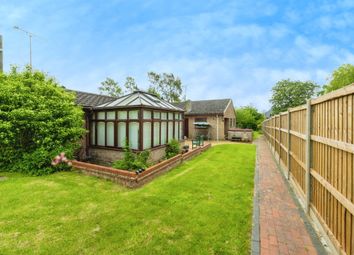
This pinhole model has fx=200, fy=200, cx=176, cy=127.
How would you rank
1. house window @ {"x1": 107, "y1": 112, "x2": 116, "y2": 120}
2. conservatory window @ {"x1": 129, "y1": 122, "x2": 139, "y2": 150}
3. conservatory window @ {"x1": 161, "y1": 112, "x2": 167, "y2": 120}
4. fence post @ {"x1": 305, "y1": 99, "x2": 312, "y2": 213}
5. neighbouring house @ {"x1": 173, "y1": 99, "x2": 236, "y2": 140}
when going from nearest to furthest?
fence post @ {"x1": 305, "y1": 99, "x2": 312, "y2": 213} → conservatory window @ {"x1": 129, "y1": 122, "x2": 139, "y2": 150} → house window @ {"x1": 107, "y1": 112, "x2": 116, "y2": 120} → conservatory window @ {"x1": 161, "y1": 112, "x2": 167, "y2": 120} → neighbouring house @ {"x1": 173, "y1": 99, "x2": 236, "y2": 140}

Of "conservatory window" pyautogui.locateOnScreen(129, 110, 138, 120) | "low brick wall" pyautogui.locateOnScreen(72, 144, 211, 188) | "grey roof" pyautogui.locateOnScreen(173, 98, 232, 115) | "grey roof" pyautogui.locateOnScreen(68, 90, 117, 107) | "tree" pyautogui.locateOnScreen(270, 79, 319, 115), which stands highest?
"tree" pyautogui.locateOnScreen(270, 79, 319, 115)

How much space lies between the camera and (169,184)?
6852 mm

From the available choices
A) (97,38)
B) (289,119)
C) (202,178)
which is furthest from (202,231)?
(97,38)

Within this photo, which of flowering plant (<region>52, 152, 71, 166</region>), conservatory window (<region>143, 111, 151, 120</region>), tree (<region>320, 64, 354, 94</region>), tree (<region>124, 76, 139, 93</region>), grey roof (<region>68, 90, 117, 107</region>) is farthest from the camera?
tree (<region>124, 76, 139, 93</region>)

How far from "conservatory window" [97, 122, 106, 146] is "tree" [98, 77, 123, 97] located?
31.0 m

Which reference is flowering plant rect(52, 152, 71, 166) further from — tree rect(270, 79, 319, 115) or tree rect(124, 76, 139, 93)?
tree rect(270, 79, 319, 115)

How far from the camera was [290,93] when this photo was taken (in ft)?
137

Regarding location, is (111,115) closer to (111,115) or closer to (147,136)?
(111,115)

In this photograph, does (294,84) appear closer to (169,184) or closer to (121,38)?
(121,38)

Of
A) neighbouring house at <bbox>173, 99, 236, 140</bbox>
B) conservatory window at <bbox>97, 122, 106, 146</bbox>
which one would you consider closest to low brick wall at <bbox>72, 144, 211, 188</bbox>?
conservatory window at <bbox>97, 122, 106, 146</bbox>

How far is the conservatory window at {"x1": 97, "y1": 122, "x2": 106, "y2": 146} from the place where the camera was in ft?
36.7

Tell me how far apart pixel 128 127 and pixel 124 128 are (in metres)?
0.36

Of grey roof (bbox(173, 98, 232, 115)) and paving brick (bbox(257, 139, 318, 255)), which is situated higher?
grey roof (bbox(173, 98, 232, 115))

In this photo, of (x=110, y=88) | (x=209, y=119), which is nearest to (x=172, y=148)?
(x=209, y=119)
